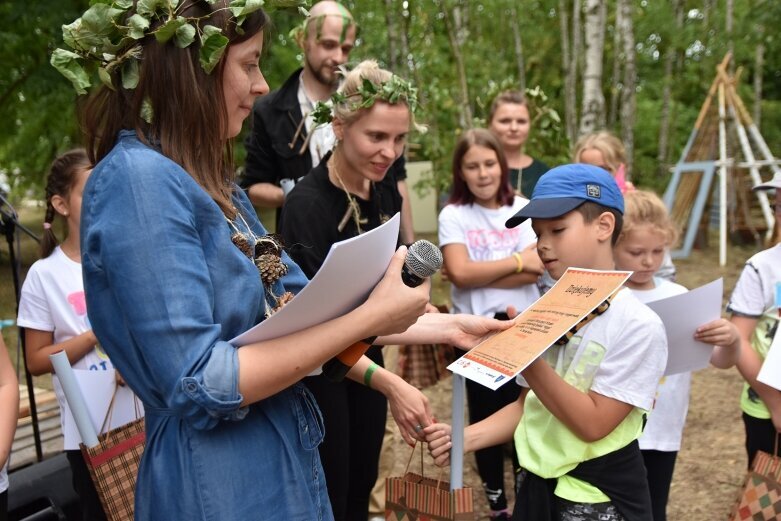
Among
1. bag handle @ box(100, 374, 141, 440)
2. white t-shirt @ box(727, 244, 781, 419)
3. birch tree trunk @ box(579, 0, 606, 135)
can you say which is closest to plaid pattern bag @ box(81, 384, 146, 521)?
bag handle @ box(100, 374, 141, 440)

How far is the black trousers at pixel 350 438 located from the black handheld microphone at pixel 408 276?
0.91 meters

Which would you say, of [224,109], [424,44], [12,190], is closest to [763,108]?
[424,44]

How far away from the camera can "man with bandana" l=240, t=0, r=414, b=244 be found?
11.8ft

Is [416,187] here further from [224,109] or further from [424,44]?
[224,109]

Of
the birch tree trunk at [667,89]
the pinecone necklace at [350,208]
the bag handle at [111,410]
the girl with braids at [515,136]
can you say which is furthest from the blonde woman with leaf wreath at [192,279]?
the birch tree trunk at [667,89]

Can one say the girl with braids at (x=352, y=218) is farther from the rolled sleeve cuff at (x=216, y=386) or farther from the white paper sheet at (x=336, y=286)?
the rolled sleeve cuff at (x=216, y=386)

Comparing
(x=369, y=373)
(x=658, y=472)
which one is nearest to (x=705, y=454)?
(x=658, y=472)

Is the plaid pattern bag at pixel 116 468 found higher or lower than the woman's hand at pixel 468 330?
lower

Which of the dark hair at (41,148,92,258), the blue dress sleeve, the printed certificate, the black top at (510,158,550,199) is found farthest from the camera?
the black top at (510,158,550,199)

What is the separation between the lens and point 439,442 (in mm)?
2256

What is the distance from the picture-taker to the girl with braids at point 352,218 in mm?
2543

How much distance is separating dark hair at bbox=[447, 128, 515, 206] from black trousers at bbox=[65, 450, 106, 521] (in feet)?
7.45

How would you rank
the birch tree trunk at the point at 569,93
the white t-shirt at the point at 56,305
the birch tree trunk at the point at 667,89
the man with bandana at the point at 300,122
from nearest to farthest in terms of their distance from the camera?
the white t-shirt at the point at 56,305, the man with bandana at the point at 300,122, the birch tree trunk at the point at 569,93, the birch tree trunk at the point at 667,89

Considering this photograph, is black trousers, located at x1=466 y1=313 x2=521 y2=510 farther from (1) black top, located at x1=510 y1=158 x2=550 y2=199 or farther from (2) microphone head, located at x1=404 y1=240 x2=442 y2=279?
(2) microphone head, located at x1=404 y1=240 x2=442 y2=279
